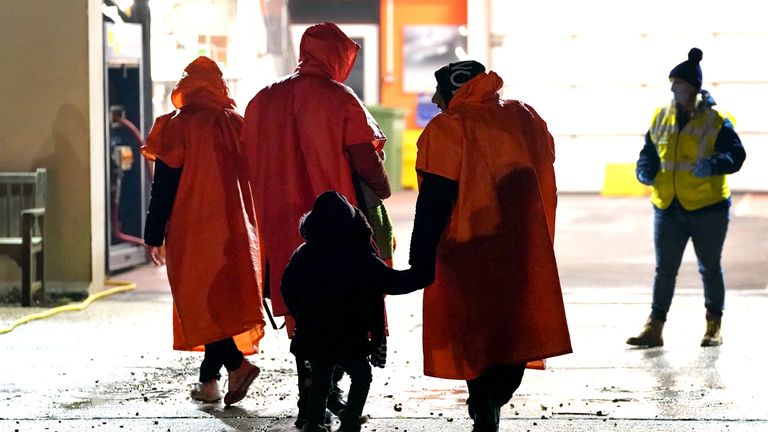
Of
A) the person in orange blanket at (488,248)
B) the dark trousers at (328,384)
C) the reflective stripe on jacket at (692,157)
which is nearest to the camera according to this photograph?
the person in orange blanket at (488,248)

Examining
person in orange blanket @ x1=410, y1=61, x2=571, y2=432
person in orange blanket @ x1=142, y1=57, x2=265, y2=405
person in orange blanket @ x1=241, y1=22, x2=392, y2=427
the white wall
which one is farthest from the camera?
the white wall

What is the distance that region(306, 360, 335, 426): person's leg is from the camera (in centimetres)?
592

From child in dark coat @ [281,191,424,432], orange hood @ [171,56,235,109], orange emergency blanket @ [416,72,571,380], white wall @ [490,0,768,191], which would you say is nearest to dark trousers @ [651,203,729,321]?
orange hood @ [171,56,235,109]

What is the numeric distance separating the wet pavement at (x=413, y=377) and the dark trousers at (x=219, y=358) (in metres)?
0.18

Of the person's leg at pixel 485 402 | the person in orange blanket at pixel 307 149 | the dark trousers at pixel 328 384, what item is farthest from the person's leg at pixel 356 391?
the person's leg at pixel 485 402

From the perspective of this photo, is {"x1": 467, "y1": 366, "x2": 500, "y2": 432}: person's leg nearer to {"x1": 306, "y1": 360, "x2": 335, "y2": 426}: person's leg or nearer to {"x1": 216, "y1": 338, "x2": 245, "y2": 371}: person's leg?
{"x1": 306, "y1": 360, "x2": 335, "y2": 426}: person's leg

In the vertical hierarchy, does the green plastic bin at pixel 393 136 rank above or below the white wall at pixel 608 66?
below

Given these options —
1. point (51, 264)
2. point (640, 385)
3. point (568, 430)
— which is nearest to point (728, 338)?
point (640, 385)

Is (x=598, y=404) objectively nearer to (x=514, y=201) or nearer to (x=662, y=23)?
(x=514, y=201)

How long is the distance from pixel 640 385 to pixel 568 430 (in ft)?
3.83

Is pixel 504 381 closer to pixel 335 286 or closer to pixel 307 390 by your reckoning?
pixel 335 286

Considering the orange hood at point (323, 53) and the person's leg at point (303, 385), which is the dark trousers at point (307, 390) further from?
the orange hood at point (323, 53)

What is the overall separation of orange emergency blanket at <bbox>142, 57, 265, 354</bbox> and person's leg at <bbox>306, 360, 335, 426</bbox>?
1.18 metres

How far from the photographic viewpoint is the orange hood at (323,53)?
657cm
